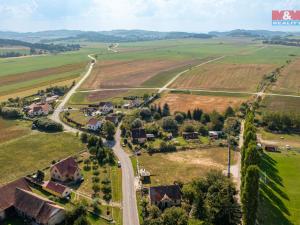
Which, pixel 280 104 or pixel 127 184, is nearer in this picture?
pixel 127 184

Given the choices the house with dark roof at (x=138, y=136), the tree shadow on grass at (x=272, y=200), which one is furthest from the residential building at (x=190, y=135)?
the tree shadow on grass at (x=272, y=200)

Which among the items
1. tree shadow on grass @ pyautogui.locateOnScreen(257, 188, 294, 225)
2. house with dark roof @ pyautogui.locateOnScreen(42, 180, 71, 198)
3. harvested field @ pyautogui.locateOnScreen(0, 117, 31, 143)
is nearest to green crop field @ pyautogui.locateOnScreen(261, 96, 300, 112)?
tree shadow on grass @ pyautogui.locateOnScreen(257, 188, 294, 225)

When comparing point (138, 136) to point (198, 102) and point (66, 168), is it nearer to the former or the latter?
point (66, 168)

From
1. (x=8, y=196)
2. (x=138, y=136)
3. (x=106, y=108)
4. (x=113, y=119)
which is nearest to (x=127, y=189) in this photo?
(x=8, y=196)

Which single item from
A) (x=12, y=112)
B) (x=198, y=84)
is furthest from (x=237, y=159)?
(x=198, y=84)

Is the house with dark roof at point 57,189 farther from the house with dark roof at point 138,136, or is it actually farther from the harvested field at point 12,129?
the harvested field at point 12,129

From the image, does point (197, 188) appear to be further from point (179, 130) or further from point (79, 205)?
point (179, 130)
